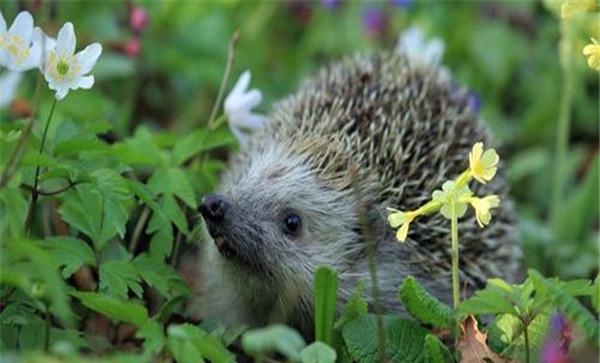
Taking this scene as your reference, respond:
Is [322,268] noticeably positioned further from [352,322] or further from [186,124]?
[186,124]

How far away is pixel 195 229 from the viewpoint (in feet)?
11.5

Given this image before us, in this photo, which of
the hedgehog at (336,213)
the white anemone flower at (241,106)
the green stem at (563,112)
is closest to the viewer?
the hedgehog at (336,213)

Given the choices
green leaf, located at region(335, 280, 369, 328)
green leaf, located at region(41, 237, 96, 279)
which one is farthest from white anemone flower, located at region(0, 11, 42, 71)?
green leaf, located at region(335, 280, 369, 328)

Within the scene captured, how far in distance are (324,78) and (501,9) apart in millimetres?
1983

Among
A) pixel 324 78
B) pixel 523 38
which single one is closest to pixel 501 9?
pixel 523 38

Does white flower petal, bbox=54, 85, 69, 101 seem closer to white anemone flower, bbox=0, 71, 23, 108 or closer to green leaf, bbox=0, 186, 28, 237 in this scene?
white anemone flower, bbox=0, 71, 23, 108

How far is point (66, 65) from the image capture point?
282 centimetres

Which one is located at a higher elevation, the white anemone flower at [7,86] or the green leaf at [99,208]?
the white anemone flower at [7,86]

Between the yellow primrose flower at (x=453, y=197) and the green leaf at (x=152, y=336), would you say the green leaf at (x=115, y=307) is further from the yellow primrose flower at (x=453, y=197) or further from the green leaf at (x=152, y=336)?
the yellow primrose flower at (x=453, y=197)

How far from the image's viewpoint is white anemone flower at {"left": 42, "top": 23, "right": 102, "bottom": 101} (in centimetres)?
282

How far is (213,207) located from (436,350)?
2.67ft

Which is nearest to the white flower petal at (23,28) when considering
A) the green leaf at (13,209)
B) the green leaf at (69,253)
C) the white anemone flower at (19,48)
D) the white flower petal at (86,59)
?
the white anemone flower at (19,48)

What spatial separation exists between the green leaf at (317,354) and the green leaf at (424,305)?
1.18 ft

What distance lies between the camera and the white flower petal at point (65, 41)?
284cm
